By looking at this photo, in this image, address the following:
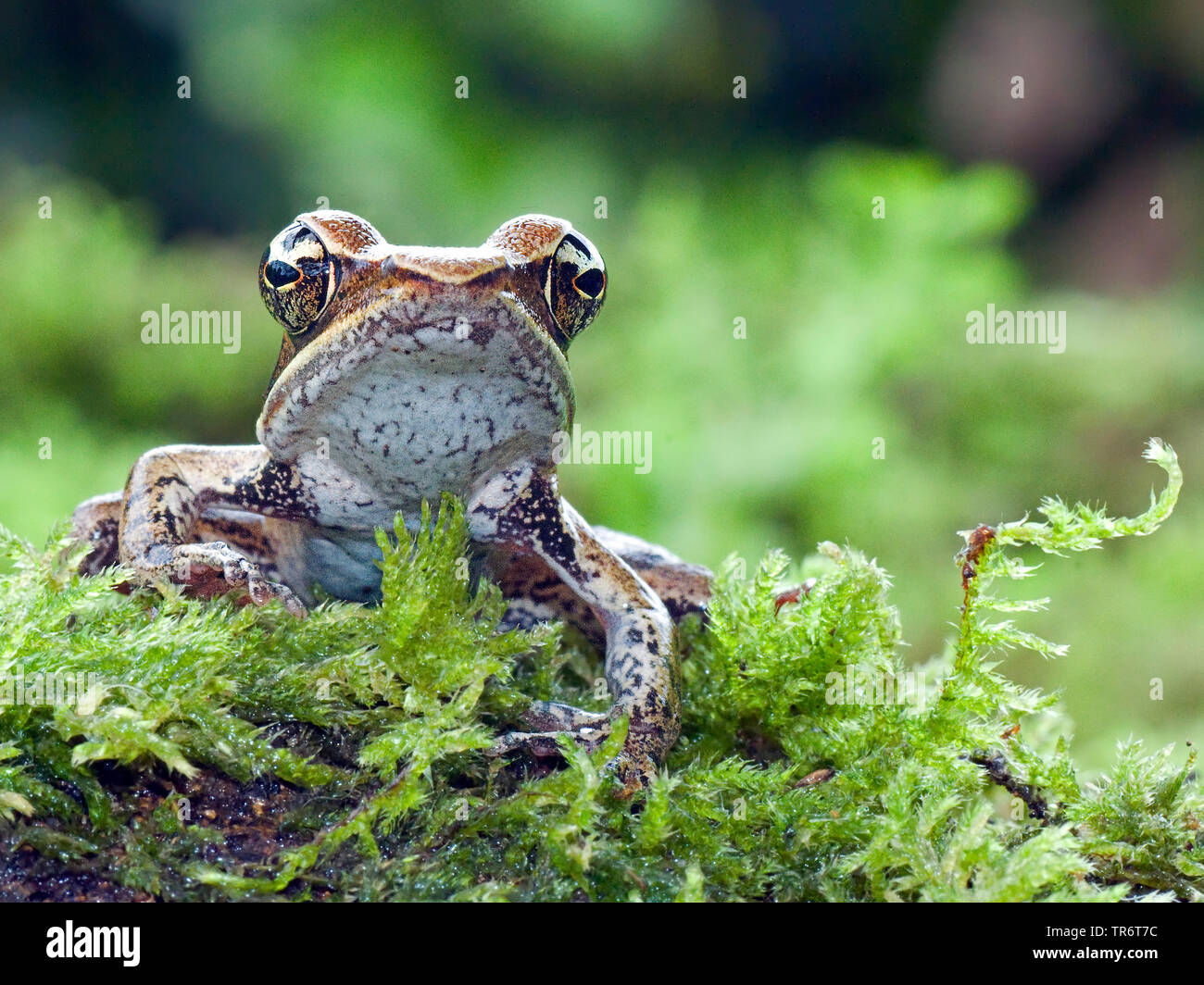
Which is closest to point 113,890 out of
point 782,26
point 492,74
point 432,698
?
point 432,698

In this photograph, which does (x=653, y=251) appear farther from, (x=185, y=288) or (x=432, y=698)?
(x=432, y=698)

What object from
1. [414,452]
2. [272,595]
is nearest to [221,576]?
[272,595]

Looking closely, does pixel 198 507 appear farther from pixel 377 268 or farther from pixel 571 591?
pixel 571 591

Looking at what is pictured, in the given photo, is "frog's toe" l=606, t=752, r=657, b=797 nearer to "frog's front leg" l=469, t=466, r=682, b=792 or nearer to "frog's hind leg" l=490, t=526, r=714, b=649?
"frog's front leg" l=469, t=466, r=682, b=792

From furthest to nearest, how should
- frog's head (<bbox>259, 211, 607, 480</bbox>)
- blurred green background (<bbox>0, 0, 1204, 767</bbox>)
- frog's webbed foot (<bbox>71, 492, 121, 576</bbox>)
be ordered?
blurred green background (<bbox>0, 0, 1204, 767</bbox>)
frog's webbed foot (<bbox>71, 492, 121, 576</bbox>)
frog's head (<bbox>259, 211, 607, 480</bbox>)

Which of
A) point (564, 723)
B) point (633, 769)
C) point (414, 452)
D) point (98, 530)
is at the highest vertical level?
point (414, 452)

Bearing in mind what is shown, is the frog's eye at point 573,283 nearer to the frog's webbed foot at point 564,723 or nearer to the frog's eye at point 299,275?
the frog's eye at point 299,275

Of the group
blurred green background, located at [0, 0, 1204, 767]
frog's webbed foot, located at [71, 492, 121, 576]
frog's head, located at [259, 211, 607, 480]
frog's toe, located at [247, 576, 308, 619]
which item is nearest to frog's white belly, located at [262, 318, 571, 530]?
frog's head, located at [259, 211, 607, 480]
